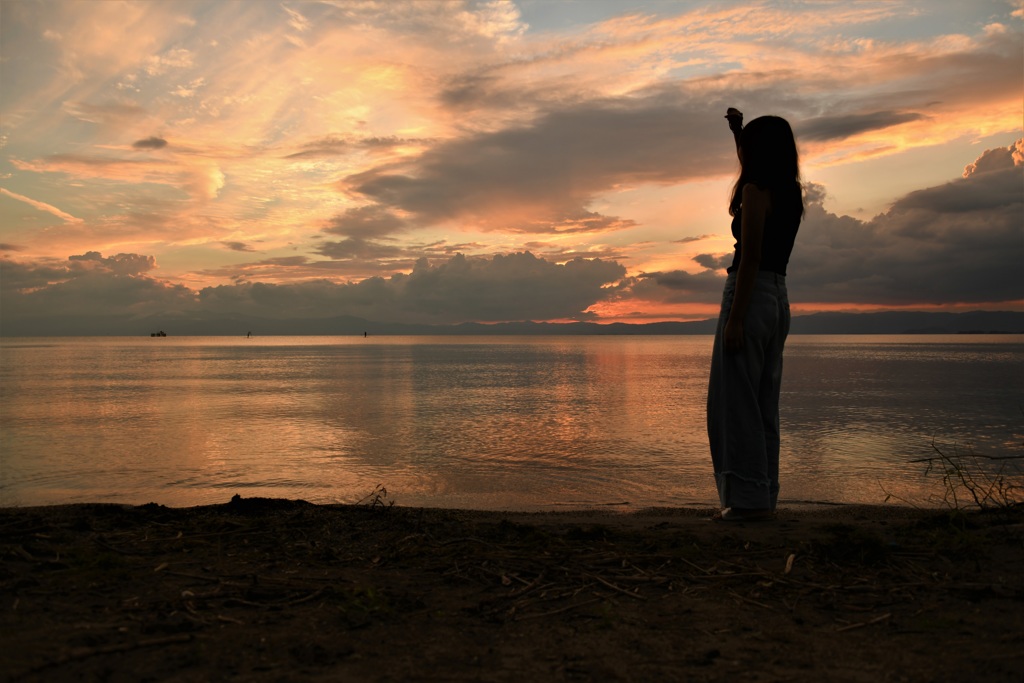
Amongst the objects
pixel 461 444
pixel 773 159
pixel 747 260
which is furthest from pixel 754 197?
pixel 461 444

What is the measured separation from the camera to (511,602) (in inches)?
144

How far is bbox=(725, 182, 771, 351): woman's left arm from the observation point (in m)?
5.38

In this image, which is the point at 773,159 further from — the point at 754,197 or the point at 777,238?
the point at 777,238

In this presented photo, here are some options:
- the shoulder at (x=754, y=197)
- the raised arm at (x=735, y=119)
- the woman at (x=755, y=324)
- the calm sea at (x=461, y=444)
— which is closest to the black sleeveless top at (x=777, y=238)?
the woman at (x=755, y=324)

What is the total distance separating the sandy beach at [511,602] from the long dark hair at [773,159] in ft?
8.78

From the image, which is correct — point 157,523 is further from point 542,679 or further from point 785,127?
point 785,127

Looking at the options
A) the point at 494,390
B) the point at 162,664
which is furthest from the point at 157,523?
the point at 494,390

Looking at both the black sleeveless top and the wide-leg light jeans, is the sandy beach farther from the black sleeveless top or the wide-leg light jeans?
the black sleeveless top

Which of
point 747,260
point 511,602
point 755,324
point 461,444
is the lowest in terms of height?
point 461,444

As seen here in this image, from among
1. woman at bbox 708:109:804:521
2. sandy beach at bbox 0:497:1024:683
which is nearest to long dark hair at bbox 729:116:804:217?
woman at bbox 708:109:804:521

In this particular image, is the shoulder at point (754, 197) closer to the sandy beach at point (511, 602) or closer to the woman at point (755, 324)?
the woman at point (755, 324)

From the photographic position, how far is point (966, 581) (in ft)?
12.5

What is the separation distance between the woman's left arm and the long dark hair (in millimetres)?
220

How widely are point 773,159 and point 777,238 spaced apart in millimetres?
647
